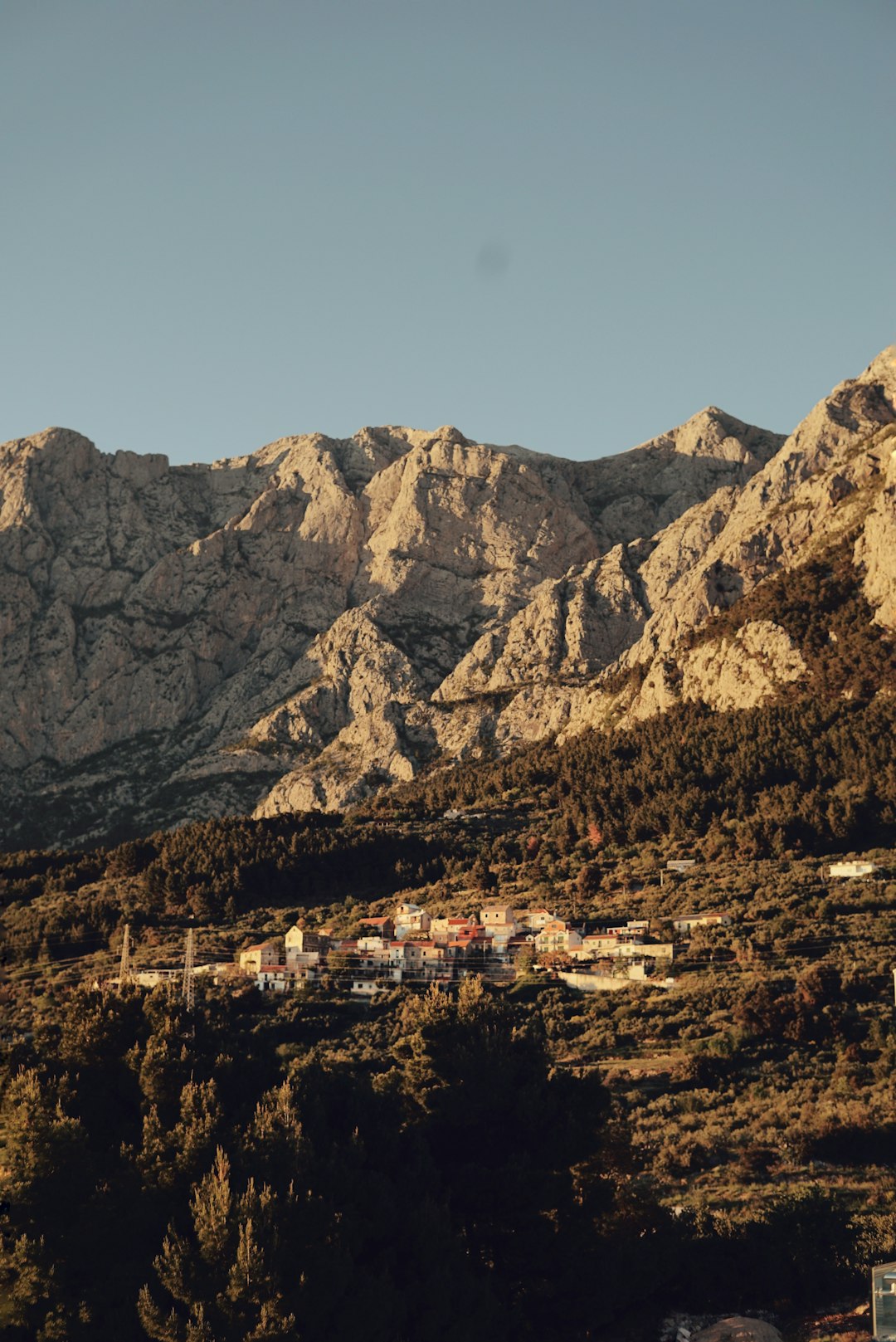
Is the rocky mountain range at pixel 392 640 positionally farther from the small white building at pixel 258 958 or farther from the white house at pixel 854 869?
the small white building at pixel 258 958

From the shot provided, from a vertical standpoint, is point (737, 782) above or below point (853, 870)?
above

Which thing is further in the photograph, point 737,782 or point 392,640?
point 392,640

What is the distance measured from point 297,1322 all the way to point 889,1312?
13717 millimetres

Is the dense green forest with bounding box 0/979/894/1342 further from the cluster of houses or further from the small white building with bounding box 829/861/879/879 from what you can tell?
the small white building with bounding box 829/861/879/879

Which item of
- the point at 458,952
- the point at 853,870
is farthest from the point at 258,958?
the point at 853,870

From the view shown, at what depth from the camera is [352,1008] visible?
78375mm

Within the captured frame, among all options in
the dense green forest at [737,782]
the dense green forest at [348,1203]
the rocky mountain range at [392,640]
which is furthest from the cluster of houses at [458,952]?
the rocky mountain range at [392,640]

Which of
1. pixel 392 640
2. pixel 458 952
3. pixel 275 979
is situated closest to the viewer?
pixel 275 979

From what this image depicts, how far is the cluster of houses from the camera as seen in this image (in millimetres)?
81125

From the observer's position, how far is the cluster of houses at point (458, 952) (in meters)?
81.1

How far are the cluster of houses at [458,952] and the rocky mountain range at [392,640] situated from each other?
4802cm

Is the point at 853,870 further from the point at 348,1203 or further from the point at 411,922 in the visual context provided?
the point at 348,1203

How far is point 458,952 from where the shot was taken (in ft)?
279

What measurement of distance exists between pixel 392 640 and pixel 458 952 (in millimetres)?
95512
